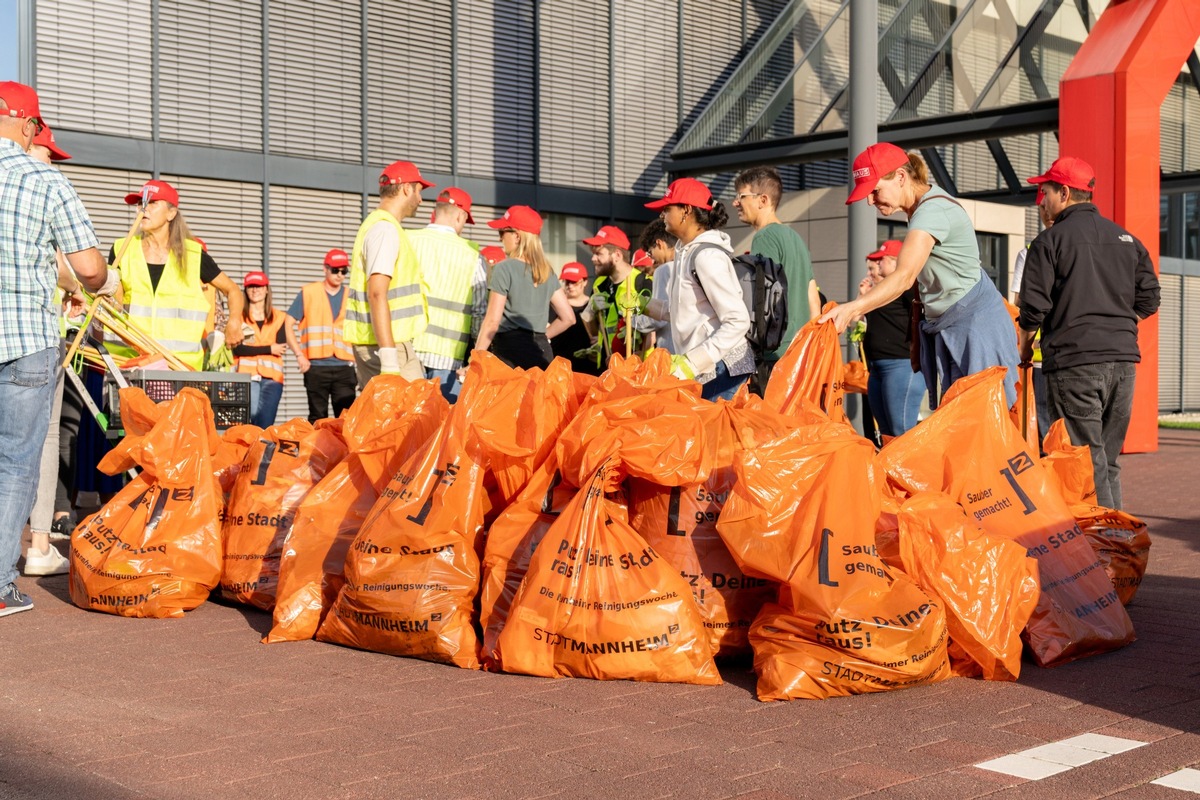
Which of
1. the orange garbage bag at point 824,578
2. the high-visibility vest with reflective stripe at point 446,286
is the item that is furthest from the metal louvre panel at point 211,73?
the orange garbage bag at point 824,578

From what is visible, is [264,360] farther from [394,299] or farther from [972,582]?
[972,582]

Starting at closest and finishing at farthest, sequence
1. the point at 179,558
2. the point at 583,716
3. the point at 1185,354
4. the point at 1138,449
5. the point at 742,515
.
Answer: the point at 583,716, the point at 742,515, the point at 179,558, the point at 1138,449, the point at 1185,354

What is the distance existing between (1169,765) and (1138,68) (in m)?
10.4

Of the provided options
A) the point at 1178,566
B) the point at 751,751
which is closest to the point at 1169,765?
the point at 751,751

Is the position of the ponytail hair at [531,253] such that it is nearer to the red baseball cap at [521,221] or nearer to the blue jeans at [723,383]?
the red baseball cap at [521,221]

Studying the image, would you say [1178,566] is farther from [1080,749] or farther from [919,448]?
[1080,749]

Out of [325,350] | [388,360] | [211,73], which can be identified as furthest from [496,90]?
[388,360]

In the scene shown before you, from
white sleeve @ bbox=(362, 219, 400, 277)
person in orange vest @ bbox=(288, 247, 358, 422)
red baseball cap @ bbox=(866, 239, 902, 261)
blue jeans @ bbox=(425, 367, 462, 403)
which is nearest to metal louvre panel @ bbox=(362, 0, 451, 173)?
person in orange vest @ bbox=(288, 247, 358, 422)

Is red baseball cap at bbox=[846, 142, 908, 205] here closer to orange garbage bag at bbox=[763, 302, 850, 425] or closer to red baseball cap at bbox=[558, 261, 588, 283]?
orange garbage bag at bbox=[763, 302, 850, 425]

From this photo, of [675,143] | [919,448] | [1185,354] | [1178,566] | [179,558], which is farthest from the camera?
[1185,354]

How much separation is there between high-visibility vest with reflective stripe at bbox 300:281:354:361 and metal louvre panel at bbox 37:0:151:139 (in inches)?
134

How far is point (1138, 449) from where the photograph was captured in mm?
13273

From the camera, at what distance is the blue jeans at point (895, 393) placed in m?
8.98

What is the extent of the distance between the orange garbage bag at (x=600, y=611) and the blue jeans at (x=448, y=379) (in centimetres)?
295
